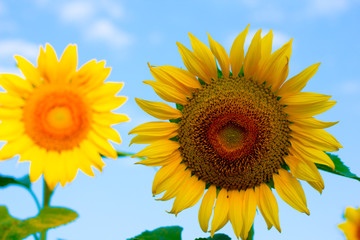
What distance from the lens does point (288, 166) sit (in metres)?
3.60

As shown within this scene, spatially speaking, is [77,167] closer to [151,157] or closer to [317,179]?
[151,157]

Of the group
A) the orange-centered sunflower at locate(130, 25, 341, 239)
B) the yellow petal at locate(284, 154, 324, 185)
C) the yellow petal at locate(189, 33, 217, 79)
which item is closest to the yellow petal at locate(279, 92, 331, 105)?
the orange-centered sunflower at locate(130, 25, 341, 239)

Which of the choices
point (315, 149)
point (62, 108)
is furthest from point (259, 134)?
point (62, 108)

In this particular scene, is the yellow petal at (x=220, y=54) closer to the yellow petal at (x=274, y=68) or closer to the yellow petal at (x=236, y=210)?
the yellow petal at (x=274, y=68)

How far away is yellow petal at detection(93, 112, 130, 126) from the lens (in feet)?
10.8

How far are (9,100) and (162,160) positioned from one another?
54.8 inches

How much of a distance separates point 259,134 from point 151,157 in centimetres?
96

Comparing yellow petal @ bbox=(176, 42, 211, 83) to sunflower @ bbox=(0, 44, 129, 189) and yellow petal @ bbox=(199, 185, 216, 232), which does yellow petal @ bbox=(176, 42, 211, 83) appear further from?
yellow petal @ bbox=(199, 185, 216, 232)

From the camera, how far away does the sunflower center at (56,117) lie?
11.7 ft

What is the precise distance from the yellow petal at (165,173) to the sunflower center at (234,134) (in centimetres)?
9

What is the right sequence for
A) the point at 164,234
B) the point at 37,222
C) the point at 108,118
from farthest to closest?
1. the point at 164,234
2. the point at 108,118
3. the point at 37,222

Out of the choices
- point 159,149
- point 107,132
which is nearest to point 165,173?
Answer: point 159,149

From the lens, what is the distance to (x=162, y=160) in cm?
367

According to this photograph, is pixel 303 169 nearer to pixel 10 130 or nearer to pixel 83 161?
pixel 83 161
